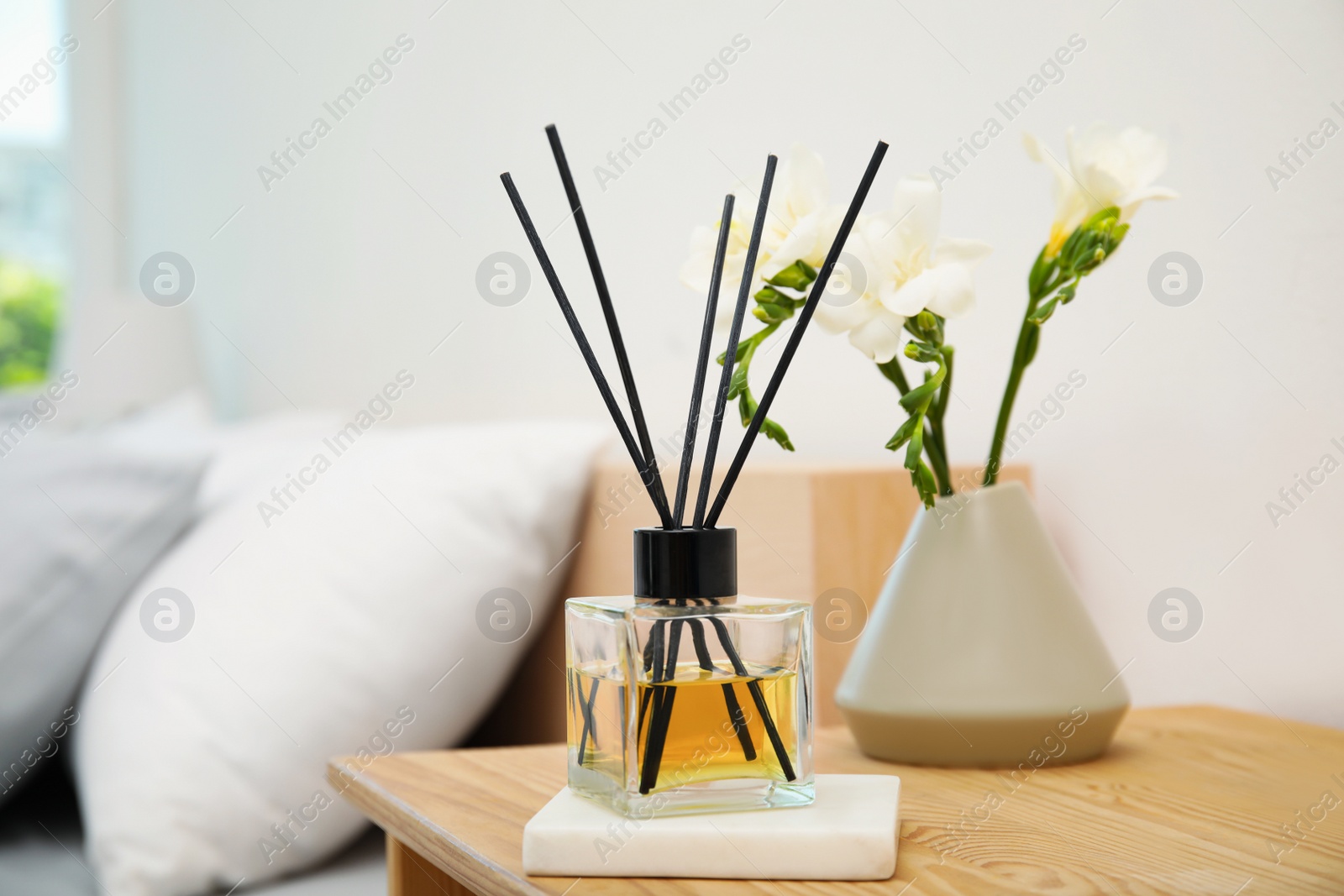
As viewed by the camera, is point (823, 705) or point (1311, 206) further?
point (823, 705)

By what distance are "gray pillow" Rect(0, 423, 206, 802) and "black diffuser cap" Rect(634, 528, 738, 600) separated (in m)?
0.82

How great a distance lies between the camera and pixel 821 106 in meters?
1.19

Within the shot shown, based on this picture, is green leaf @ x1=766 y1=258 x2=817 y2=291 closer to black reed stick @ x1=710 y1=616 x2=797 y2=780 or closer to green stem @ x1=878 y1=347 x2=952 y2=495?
green stem @ x1=878 y1=347 x2=952 y2=495

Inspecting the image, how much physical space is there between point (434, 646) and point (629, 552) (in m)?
0.20

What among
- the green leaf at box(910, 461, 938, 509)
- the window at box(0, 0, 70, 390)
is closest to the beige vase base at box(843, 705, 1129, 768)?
the green leaf at box(910, 461, 938, 509)

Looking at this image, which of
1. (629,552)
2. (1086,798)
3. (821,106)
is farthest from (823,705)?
(821,106)

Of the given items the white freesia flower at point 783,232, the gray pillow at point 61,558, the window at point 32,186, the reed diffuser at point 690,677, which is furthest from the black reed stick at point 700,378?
the window at point 32,186

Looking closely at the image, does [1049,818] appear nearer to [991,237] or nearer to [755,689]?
[755,689]

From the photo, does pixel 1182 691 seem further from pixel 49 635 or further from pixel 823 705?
pixel 49 635

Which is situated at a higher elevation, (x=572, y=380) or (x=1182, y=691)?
(x=572, y=380)

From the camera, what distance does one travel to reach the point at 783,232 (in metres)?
0.75

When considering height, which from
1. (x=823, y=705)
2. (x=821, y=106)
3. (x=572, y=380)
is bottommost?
(x=823, y=705)

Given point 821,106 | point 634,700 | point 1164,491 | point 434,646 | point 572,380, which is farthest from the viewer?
point 572,380

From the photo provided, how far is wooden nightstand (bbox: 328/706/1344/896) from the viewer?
0.51 metres
